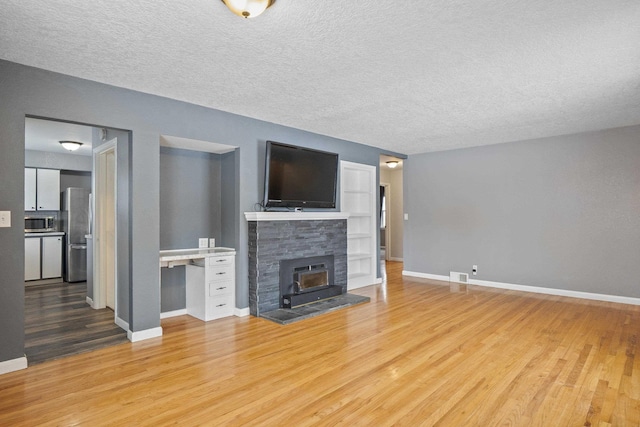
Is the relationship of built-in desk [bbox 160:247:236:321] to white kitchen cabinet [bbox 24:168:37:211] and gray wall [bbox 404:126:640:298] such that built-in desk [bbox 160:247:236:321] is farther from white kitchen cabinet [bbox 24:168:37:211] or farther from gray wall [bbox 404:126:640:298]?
white kitchen cabinet [bbox 24:168:37:211]

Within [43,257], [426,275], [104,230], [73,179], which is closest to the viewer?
[104,230]

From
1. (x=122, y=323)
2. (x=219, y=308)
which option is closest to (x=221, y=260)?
(x=219, y=308)

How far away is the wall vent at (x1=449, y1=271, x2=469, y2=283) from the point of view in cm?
661

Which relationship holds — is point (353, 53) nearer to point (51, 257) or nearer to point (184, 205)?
point (184, 205)

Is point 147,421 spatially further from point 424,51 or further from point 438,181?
point 438,181

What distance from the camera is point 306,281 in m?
4.99

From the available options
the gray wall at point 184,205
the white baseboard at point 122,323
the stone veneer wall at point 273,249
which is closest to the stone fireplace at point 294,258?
the stone veneer wall at point 273,249

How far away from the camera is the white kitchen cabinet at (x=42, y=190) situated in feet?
22.4

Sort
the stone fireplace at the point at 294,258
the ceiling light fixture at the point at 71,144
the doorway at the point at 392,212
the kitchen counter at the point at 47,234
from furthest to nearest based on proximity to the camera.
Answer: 1. the doorway at the point at 392,212
2. the kitchen counter at the point at 47,234
3. the ceiling light fixture at the point at 71,144
4. the stone fireplace at the point at 294,258

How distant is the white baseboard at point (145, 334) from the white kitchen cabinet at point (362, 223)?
3.44 meters

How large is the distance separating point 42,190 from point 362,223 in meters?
6.33

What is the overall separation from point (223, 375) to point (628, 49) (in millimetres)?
4058

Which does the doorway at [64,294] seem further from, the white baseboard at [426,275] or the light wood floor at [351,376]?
the white baseboard at [426,275]

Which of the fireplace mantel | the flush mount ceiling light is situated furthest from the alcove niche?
the flush mount ceiling light
